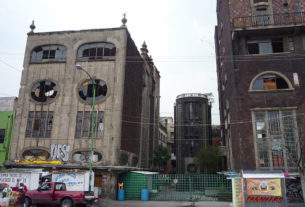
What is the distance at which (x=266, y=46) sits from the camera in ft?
86.7

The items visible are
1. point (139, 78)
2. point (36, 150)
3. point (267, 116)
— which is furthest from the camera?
point (139, 78)

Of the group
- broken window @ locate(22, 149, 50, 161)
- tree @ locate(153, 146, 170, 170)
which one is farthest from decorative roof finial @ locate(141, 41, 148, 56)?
broken window @ locate(22, 149, 50, 161)

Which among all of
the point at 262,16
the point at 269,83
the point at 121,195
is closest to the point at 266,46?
the point at 262,16

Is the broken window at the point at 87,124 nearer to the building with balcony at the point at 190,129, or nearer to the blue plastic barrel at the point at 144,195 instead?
the blue plastic barrel at the point at 144,195

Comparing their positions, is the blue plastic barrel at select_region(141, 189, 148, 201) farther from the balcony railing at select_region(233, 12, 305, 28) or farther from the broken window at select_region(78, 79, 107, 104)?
the balcony railing at select_region(233, 12, 305, 28)

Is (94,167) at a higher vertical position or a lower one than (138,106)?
lower

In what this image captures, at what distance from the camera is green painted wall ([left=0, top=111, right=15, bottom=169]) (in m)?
30.6

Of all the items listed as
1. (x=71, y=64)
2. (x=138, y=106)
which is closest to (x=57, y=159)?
(x=71, y=64)

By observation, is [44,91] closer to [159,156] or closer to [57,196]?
[57,196]

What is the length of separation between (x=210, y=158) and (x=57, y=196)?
31968 mm

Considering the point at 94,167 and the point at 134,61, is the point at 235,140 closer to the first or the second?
the point at 94,167

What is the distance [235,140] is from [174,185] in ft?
24.4

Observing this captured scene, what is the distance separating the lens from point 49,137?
2894 centimetres

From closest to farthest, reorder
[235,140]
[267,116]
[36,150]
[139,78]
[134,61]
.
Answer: [267,116] < [235,140] < [36,150] < [134,61] < [139,78]
